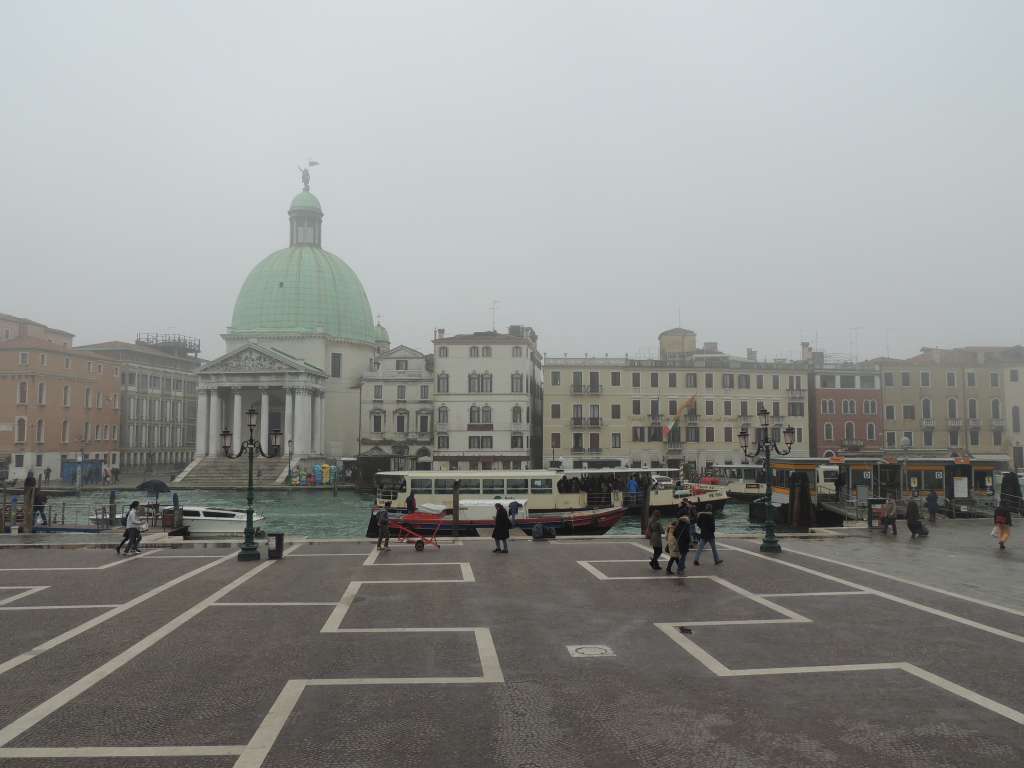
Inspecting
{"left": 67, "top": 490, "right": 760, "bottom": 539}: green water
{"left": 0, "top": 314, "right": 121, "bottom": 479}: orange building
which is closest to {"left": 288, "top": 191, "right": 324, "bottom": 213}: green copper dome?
{"left": 0, "top": 314, "right": 121, "bottom": 479}: orange building

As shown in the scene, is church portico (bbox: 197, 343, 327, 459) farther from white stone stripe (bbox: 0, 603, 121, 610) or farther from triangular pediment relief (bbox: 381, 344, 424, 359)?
white stone stripe (bbox: 0, 603, 121, 610)

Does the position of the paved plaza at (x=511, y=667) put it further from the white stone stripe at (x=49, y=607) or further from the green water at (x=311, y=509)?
the green water at (x=311, y=509)

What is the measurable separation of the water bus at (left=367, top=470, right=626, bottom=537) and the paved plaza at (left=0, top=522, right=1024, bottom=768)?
45.9 ft

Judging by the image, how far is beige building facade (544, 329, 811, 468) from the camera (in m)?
68.8

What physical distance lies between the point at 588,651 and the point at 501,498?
25098mm

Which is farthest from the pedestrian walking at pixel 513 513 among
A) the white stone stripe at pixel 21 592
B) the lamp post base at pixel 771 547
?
the white stone stripe at pixel 21 592

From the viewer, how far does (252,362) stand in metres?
82.1

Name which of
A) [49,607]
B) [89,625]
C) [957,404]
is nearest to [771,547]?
[89,625]

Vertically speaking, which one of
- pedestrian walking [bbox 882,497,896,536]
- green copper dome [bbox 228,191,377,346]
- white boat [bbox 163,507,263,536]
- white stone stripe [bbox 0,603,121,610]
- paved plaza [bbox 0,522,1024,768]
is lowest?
white boat [bbox 163,507,263,536]

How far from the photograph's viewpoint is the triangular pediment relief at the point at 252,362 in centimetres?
8100

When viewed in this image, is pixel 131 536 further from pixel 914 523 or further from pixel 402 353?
pixel 402 353

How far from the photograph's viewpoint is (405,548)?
24.4 meters

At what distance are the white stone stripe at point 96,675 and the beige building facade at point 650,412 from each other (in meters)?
53.4

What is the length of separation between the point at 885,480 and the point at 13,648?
145 feet
